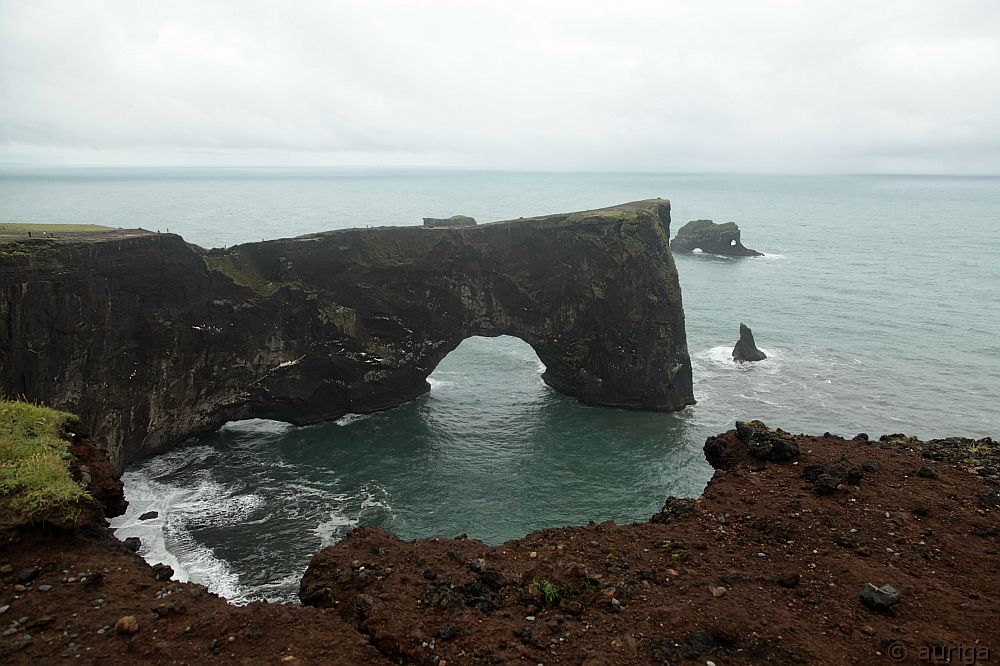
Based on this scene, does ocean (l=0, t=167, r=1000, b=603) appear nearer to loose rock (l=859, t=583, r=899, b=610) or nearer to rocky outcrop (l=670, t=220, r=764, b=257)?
loose rock (l=859, t=583, r=899, b=610)

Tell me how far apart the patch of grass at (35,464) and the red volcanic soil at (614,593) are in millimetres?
708

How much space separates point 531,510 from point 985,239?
465ft

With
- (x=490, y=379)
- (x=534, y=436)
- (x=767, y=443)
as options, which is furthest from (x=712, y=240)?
(x=767, y=443)

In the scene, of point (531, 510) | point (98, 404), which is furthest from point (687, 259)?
point (98, 404)

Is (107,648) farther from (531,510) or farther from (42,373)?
(42,373)

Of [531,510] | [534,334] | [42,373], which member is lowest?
[531,510]

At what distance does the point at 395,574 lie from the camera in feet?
47.5

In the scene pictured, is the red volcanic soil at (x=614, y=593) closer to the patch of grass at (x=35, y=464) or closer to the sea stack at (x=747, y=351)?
the patch of grass at (x=35, y=464)

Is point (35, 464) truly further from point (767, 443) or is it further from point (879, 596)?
point (767, 443)

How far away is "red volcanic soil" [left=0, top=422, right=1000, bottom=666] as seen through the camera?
11.4m

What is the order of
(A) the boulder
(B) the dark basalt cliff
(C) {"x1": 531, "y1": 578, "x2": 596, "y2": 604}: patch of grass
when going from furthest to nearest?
(B) the dark basalt cliff → (A) the boulder → (C) {"x1": 531, "y1": 578, "x2": 596, "y2": 604}: patch of grass

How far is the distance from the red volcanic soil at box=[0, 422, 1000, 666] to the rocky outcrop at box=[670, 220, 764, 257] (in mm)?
104329

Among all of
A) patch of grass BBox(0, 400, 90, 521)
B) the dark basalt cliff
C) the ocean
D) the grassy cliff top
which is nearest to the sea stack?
the ocean

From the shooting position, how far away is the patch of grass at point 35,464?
13.9 m
